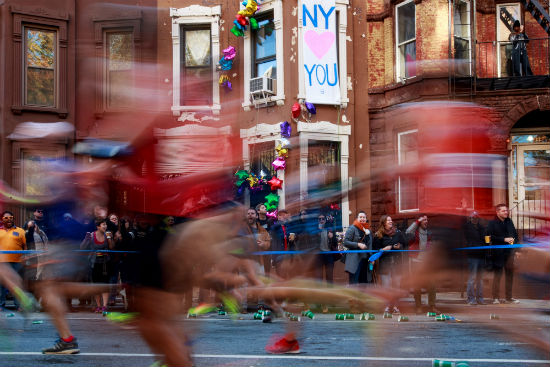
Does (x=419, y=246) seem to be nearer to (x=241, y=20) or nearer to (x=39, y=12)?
(x=241, y=20)

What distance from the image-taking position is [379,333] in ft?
32.0

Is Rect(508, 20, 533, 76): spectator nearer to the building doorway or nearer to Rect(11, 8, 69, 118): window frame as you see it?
the building doorway

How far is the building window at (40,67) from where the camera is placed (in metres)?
22.7

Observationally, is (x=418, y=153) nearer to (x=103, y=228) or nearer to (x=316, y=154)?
(x=103, y=228)

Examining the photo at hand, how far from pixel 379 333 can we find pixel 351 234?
329 centimetres

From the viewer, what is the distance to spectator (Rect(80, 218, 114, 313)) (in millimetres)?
13391

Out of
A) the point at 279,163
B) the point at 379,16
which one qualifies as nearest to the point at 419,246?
the point at 279,163

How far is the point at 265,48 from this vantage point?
2189 centimetres

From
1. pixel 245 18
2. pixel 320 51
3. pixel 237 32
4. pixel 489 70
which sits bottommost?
pixel 489 70

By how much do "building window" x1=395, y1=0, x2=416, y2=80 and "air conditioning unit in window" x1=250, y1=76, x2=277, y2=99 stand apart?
3389 mm

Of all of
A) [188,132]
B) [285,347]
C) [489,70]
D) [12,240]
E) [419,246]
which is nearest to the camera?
[188,132]

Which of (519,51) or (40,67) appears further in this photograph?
(40,67)

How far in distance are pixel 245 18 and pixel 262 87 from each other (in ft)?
7.54

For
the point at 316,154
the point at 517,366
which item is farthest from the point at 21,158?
the point at 517,366
